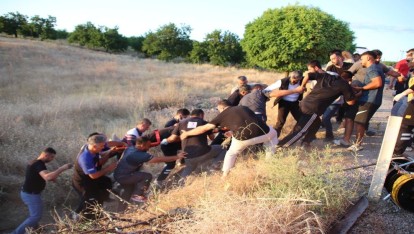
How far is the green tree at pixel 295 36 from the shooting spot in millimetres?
18016

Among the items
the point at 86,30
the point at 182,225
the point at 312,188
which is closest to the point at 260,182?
the point at 312,188

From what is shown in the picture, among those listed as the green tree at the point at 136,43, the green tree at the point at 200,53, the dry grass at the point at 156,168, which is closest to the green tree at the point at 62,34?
the green tree at the point at 136,43

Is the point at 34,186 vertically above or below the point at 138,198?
above

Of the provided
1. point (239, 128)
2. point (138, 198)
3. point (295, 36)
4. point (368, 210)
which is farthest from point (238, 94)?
point (295, 36)

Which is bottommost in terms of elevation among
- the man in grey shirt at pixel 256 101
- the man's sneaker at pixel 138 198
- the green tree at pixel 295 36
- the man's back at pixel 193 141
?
the man's sneaker at pixel 138 198

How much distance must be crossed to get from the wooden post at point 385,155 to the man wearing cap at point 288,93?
2614 millimetres

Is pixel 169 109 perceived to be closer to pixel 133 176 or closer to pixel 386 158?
pixel 133 176

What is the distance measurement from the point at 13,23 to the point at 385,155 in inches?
2120

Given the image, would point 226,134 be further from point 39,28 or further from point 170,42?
point 39,28

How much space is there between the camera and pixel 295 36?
1803 centimetres

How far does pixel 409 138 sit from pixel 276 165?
2.41 meters

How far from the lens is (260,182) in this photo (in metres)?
4.10

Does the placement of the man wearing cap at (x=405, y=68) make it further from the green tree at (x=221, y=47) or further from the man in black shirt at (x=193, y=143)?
the green tree at (x=221, y=47)

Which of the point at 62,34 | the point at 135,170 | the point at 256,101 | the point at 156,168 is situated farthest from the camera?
the point at 62,34
